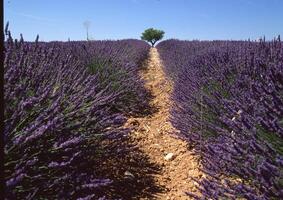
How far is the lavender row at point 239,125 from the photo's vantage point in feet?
6.06

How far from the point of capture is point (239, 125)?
2.27 m

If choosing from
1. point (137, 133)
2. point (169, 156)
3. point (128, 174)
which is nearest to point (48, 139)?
point (128, 174)

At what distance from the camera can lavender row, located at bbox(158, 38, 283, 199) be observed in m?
1.85

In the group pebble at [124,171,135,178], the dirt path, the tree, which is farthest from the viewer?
the tree

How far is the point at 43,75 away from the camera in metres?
3.07

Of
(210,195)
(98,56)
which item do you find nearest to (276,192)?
(210,195)

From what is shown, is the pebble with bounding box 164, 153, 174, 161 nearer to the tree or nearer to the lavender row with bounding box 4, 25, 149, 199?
the lavender row with bounding box 4, 25, 149, 199

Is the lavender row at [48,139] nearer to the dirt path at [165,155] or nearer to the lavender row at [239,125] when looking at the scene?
the dirt path at [165,155]

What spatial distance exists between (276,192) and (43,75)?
6.47ft

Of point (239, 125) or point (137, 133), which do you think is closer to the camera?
point (239, 125)

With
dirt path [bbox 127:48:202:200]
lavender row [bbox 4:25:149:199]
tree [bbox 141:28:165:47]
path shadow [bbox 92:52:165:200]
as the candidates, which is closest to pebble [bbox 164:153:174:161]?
dirt path [bbox 127:48:202:200]

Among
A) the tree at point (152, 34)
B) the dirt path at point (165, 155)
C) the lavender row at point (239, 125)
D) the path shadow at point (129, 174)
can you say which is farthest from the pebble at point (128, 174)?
the tree at point (152, 34)

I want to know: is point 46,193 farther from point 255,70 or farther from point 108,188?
point 255,70

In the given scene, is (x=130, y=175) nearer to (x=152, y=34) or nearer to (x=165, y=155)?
(x=165, y=155)
